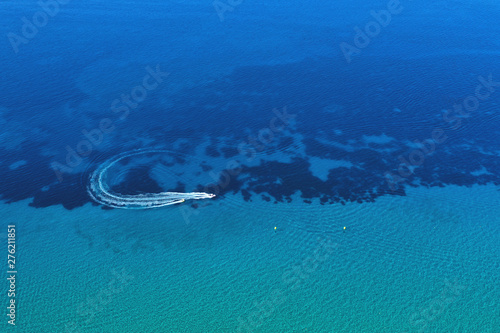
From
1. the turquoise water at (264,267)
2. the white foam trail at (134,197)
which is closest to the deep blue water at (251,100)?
Answer: the white foam trail at (134,197)

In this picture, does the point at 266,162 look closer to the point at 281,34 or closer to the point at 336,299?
the point at 336,299

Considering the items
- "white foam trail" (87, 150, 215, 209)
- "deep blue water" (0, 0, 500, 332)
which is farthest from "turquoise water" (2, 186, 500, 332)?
"deep blue water" (0, 0, 500, 332)

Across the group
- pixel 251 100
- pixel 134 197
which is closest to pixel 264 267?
pixel 134 197

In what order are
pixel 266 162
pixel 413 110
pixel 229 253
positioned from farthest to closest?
pixel 413 110, pixel 266 162, pixel 229 253

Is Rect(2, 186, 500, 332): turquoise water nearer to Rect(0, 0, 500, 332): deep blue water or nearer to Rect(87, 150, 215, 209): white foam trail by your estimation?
Rect(87, 150, 215, 209): white foam trail

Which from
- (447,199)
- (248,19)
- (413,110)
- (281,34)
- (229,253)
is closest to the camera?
(229,253)

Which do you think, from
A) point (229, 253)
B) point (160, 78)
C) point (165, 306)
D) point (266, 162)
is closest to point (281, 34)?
point (160, 78)

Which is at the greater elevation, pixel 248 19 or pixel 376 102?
pixel 248 19

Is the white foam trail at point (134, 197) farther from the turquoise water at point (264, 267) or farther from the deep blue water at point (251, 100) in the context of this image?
the turquoise water at point (264, 267)
